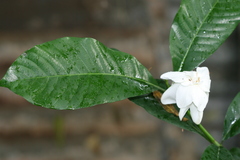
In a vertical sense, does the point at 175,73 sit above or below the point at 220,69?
below

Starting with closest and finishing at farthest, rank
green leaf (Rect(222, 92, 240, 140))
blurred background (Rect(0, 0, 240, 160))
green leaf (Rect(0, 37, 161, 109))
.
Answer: green leaf (Rect(0, 37, 161, 109)), green leaf (Rect(222, 92, 240, 140)), blurred background (Rect(0, 0, 240, 160))

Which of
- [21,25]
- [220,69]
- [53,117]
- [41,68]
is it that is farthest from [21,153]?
[41,68]

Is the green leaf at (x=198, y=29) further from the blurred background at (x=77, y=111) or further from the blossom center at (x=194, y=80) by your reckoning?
the blurred background at (x=77, y=111)

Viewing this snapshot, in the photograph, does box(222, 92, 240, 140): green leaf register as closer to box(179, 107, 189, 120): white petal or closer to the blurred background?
box(179, 107, 189, 120): white petal

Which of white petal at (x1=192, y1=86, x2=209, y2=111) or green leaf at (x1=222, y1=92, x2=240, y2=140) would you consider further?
green leaf at (x1=222, y1=92, x2=240, y2=140)

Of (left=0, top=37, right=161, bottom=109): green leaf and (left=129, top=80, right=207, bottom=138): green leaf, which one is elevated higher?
(left=0, top=37, right=161, bottom=109): green leaf

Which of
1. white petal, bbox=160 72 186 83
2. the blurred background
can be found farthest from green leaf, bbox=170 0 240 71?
the blurred background

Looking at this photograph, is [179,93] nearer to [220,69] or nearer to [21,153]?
[21,153]

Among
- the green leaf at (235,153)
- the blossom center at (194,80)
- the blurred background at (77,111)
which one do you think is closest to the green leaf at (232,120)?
the green leaf at (235,153)
